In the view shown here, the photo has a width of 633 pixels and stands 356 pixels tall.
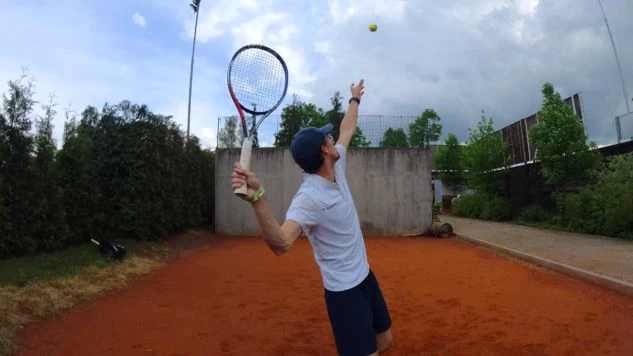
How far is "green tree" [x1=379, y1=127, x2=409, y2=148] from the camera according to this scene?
55.9 ft

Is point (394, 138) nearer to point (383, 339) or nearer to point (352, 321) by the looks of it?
point (383, 339)

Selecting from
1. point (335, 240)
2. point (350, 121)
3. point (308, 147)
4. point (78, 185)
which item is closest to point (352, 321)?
point (335, 240)

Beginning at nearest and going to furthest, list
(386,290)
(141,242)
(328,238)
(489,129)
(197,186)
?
(328,238)
(386,290)
(141,242)
(197,186)
(489,129)

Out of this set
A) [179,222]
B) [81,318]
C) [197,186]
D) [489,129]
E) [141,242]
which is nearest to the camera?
[81,318]

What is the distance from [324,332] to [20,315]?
3.70m

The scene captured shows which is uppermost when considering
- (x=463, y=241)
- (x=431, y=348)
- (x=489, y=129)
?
(x=489, y=129)

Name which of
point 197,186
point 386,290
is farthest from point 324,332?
point 197,186

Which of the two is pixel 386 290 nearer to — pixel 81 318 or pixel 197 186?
pixel 81 318

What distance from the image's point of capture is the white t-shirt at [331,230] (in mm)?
2508

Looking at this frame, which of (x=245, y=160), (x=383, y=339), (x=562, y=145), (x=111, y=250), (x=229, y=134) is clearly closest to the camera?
(x=245, y=160)

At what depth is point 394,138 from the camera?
61.2 feet

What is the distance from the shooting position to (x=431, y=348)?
15.7 feet

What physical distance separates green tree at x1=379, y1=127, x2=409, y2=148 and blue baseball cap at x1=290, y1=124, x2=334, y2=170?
14.1 metres

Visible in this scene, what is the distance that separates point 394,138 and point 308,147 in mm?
16390
